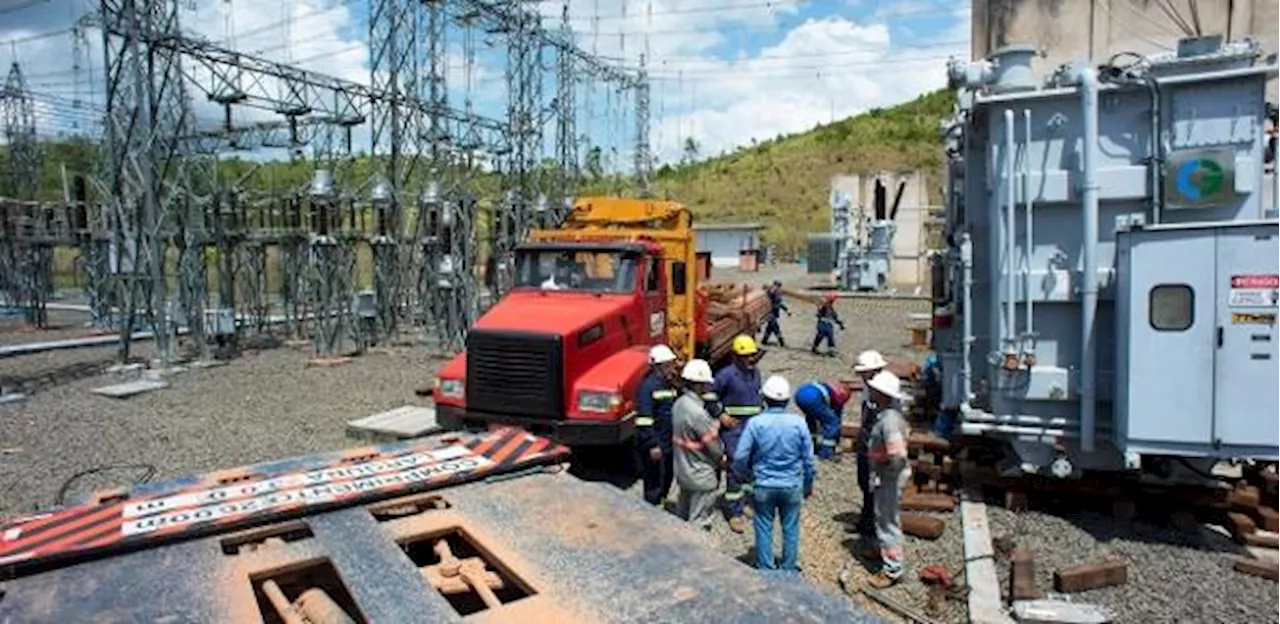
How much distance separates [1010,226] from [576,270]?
479cm

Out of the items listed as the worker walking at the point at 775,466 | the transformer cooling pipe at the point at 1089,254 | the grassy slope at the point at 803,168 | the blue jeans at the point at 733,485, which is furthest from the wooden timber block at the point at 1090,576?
the grassy slope at the point at 803,168

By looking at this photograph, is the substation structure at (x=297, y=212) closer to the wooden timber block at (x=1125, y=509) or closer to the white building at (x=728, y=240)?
the wooden timber block at (x=1125, y=509)

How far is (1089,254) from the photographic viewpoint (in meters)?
7.15

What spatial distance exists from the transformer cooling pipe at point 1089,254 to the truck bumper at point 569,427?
161 inches

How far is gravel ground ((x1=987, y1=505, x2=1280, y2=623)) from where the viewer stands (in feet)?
18.6

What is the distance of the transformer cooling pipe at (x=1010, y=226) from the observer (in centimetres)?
741

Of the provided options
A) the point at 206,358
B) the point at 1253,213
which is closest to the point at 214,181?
the point at 206,358

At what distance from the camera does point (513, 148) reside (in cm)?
2491

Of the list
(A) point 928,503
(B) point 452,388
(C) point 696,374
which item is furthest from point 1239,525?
(B) point 452,388

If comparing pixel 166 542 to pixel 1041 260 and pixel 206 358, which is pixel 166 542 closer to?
pixel 1041 260

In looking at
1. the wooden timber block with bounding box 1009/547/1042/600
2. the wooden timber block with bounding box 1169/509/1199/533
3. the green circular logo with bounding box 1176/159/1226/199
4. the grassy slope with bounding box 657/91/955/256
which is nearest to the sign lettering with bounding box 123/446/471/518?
the wooden timber block with bounding box 1009/547/1042/600

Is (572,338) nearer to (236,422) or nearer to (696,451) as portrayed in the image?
(696,451)

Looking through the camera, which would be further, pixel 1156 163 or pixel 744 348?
pixel 744 348

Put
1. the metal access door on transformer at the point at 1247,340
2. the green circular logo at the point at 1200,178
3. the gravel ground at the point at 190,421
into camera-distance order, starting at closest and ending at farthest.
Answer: the metal access door on transformer at the point at 1247,340, the green circular logo at the point at 1200,178, the gravel ground at the point at 190,421
